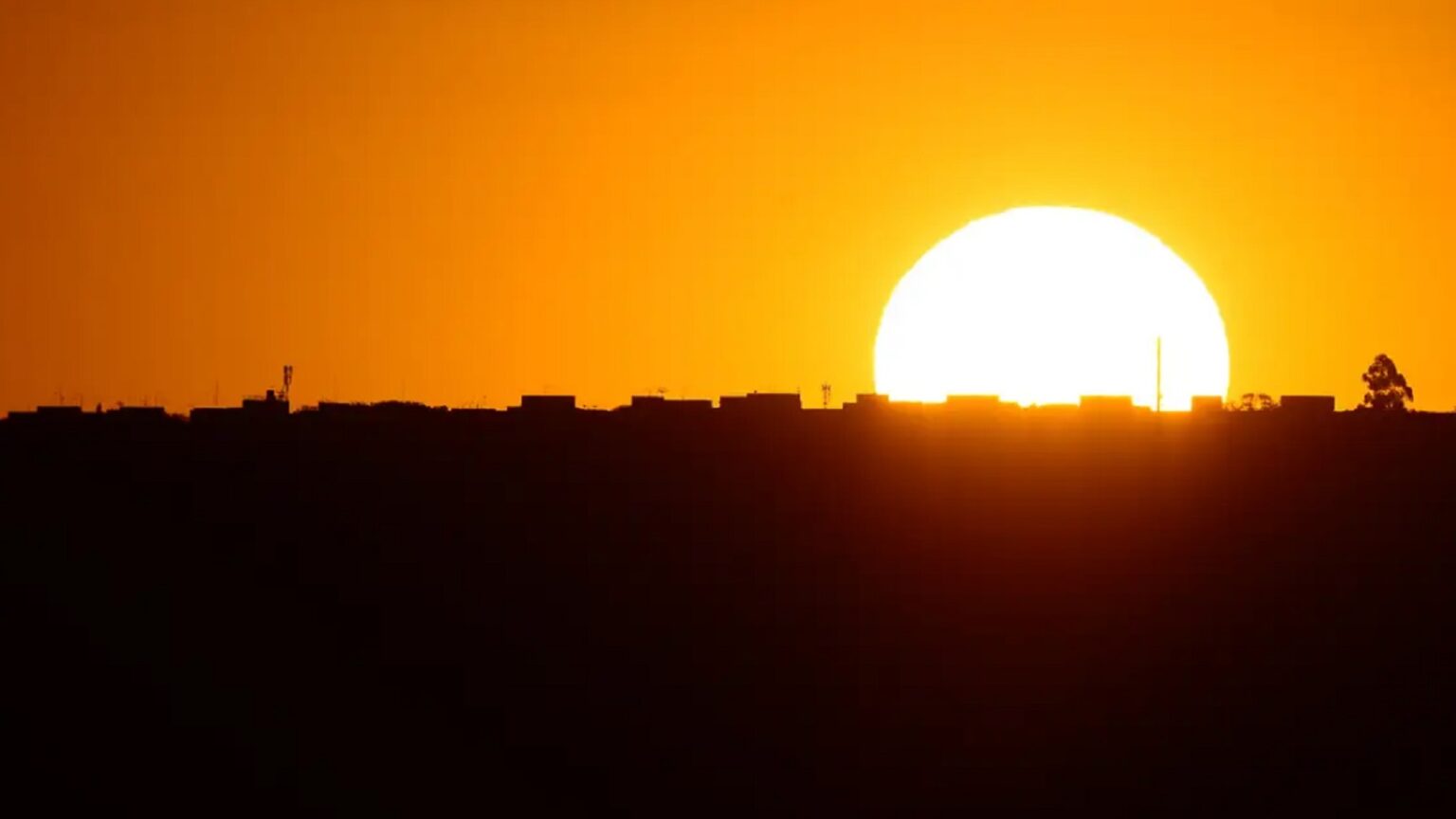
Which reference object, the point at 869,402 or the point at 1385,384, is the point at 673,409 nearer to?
the point at 869,402

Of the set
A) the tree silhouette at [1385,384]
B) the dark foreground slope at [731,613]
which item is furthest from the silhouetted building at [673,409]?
the tree silhouette at [1385,384]

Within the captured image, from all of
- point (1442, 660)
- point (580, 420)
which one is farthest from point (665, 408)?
point (1442, 660)

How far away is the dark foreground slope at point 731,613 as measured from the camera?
143 ft

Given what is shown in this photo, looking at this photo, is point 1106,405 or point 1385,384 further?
point 1385,384

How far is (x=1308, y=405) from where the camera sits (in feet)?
167

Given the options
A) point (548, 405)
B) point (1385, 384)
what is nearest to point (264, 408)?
point (548, 405)

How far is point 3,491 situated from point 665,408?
13401mm

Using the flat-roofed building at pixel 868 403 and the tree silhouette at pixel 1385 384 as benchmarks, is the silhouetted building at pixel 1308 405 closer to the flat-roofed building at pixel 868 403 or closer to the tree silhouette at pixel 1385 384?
the flat-roofed building at pixel 868 403

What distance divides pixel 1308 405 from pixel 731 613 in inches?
503

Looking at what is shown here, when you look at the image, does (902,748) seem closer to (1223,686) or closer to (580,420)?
(1223,686)

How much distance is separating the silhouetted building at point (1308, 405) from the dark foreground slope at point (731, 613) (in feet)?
1.13

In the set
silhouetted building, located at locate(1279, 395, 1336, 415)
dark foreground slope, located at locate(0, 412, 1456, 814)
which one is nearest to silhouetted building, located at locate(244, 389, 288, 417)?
dark foreground slope, located at locate(0, 412, 1456, 814)

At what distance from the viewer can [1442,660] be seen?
4772 centimetres

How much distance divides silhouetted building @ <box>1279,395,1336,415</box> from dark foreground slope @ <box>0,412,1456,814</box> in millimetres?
344
